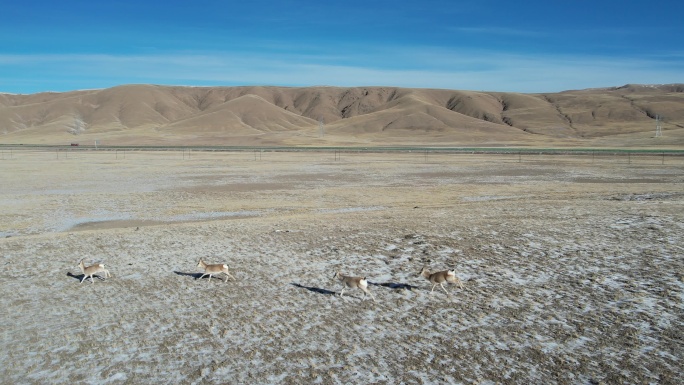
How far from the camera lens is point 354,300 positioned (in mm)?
9859

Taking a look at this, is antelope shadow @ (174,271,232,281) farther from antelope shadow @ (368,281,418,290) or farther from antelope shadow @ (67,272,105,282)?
antelope shadow @ (368,281,418,290)

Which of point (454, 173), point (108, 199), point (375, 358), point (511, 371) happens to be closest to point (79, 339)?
point (375, 358)

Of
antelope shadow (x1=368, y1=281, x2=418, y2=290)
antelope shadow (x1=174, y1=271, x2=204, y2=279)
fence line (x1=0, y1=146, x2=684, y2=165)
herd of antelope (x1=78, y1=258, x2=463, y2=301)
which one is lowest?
fence line (x1=0, y1=146, x2=684, y2=165)

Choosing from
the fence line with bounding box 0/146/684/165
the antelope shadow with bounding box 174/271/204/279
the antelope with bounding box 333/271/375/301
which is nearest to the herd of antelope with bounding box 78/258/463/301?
the antelope with bounding box 333/271/375/301

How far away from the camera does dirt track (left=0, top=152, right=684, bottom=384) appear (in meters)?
7.31

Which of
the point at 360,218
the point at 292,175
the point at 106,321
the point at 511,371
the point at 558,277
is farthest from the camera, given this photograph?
the point at 292,175

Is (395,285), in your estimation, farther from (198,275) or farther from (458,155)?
(458,155)

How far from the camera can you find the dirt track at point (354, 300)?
7.31m

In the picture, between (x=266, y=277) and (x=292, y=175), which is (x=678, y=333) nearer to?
(x=266, y=277)

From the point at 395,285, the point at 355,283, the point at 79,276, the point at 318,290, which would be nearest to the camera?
the point at 355,283

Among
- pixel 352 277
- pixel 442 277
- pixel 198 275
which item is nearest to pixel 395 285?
pixel 442 277

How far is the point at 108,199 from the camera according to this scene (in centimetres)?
2614

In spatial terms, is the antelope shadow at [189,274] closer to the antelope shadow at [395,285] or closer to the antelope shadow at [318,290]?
the antelope shadow at [318,290]

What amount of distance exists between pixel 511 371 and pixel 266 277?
571 cm
